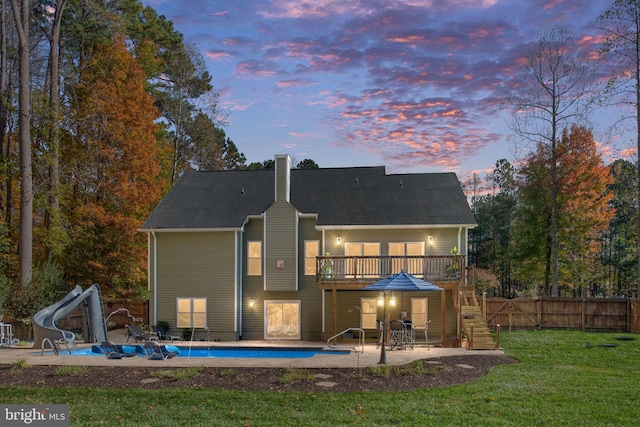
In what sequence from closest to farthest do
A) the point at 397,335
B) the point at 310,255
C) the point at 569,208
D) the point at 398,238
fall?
the point at 397,335, the point at 398,238, the point at 310,255, the point at 569,208

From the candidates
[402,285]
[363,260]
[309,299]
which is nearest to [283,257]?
[309,299]

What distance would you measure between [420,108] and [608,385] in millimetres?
18085

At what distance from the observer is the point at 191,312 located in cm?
2222

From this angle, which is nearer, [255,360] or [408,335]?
[255,360]

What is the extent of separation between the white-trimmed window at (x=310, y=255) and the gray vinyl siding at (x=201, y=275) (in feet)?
9.96

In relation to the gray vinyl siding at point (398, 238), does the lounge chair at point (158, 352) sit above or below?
below

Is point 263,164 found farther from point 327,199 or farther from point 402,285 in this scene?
point 402,285

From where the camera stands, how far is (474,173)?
52625 mm

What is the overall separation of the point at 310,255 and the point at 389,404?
1243cm

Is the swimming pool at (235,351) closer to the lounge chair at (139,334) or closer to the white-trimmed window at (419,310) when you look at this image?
the lounge chair at (139,334)

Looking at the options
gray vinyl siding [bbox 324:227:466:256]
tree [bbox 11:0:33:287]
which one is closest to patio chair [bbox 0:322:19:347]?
tree [bbox 11:0:33:287]

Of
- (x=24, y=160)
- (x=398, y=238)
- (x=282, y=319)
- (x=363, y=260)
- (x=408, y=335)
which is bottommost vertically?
(x=408, y=335)

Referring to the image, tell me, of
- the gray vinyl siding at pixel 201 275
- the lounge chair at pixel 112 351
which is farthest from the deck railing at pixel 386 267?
the lounge chair at pixel 112 351

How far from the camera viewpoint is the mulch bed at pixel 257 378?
11.9m
